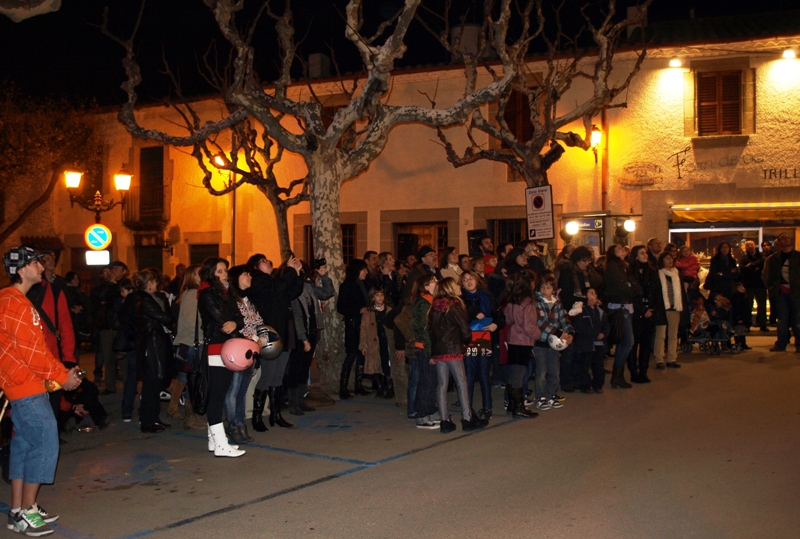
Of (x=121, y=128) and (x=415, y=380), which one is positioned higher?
(x=121, y=128)

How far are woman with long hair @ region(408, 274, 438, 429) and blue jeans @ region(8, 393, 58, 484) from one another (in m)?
4.12

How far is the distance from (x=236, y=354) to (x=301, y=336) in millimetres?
2254

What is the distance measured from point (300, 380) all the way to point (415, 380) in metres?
1.49

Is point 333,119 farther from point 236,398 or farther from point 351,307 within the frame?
point 236,398

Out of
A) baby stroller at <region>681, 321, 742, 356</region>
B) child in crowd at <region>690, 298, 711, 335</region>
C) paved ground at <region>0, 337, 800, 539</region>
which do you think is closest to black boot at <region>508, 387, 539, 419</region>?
paved ground at <region>0, 337, 800, 539</region>

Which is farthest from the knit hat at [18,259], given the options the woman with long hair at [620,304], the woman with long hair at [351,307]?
the woman with long hair at [620,304]

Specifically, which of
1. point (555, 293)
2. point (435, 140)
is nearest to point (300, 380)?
point (555, 293)

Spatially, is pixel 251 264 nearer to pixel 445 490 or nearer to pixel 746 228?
pixel 445 490

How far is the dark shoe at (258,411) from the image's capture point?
870 cm

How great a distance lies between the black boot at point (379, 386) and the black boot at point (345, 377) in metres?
0.36

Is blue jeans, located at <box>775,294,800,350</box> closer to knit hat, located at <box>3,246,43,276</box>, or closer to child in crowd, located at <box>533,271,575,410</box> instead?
child in crowd, located at <box>533,271,575,410</box>

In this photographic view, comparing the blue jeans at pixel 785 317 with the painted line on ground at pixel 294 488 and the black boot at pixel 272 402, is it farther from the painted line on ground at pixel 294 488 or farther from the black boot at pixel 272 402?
the black boot at pixel 272 402

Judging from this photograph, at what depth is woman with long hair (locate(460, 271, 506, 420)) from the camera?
904 centimetres

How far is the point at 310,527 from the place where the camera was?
560 cm
